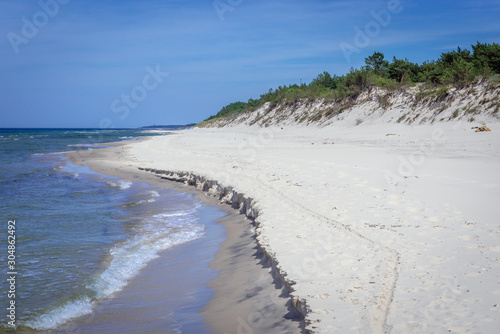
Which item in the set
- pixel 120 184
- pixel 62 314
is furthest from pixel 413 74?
pixel 62 314

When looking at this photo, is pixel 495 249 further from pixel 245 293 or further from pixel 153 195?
pixel 153 195

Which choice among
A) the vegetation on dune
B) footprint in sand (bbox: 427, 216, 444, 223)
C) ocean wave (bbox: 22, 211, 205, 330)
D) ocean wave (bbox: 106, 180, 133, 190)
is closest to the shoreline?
ocean wave (bbox: 22, 211, 205, 330)

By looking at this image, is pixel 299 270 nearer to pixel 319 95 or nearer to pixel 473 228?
pixel 473 228

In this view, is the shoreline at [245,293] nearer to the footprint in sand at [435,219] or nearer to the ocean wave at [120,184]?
the footprint in sand at [435,219]

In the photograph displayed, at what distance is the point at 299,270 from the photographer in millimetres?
4281

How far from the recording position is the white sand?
3270 millimetres

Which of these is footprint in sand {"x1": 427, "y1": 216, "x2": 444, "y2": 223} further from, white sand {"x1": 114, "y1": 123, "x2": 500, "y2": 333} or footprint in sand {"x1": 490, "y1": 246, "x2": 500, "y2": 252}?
footprint in sand {"x1": 490, "y1": 246, "x2": 500, "y2": 252}

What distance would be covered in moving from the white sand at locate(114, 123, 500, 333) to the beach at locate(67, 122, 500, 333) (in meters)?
0.01

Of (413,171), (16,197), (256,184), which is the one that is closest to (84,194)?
(16,197)

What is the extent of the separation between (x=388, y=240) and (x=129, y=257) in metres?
3.85

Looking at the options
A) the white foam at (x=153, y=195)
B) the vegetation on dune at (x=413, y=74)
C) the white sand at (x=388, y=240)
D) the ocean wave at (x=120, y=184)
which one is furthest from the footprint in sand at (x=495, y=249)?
the vegetation on dune at (x=413, y=74)

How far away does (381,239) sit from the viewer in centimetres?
514

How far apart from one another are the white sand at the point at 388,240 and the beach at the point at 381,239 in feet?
0.04

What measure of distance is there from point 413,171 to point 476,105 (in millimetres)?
13999
